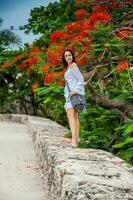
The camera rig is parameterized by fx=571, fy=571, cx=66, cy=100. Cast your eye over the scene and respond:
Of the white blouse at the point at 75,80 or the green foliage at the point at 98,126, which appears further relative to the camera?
the green foliage at the point at 98,126

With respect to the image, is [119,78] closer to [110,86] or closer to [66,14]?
[110,86]

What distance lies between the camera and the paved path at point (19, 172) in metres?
7.87

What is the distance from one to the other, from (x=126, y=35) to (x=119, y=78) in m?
2.82

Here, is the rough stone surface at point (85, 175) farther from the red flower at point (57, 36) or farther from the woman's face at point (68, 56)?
the red flower at point (57, 36)

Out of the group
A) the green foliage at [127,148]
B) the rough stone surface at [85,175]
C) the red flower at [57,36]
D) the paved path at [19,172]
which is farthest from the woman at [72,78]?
the red flower at [57,36]

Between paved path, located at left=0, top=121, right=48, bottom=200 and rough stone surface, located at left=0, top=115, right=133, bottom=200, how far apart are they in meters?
0.40

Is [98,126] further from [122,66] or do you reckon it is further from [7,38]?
[7,38]

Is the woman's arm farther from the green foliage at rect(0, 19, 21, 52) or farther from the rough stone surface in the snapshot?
the green foliage at rect(0, 19, 21, 52)

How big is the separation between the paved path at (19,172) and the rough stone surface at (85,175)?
0.40 m

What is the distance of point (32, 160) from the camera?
10.9 meters

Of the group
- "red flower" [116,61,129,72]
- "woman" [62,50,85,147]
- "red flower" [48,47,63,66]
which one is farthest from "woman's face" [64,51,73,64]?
"red flower" [48,47,63,66]

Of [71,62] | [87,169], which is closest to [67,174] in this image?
[87,169]

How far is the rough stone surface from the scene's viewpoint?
5418 millimetres

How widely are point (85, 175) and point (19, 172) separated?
3633mm
